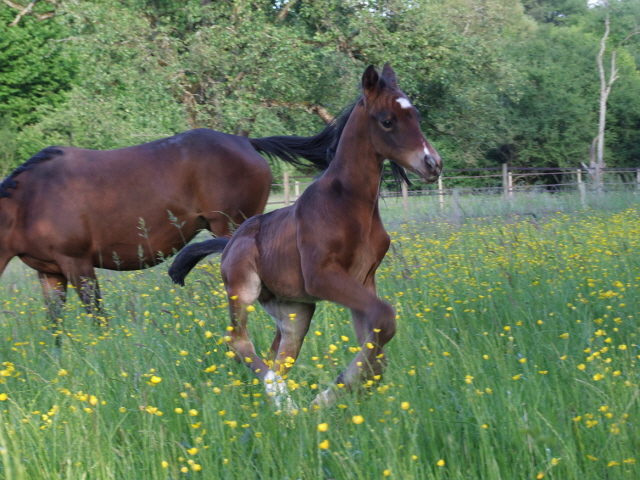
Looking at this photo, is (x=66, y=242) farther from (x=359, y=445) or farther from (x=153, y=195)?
(x=359, y=445)

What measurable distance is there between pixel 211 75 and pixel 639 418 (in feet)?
53.1

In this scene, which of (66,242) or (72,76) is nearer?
(66,242)

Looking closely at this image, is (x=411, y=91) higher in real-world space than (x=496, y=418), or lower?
higher

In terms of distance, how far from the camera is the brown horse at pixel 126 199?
6.31 meters

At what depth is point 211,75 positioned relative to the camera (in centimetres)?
1745

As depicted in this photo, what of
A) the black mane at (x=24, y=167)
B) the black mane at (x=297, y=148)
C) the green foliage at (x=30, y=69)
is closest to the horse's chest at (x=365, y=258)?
the black mane at (x=297, y=148)

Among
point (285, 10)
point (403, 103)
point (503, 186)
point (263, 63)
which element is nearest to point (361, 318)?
point (403, 103)

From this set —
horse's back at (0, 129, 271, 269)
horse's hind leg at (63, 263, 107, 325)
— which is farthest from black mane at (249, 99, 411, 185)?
horse's hind leg at (63, 263, 107, 325)

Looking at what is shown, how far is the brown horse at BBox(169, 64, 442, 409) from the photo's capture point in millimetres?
3416

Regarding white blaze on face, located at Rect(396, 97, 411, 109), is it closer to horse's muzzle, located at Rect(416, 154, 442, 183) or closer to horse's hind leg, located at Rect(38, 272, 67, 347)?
horse's muzzle, located at Rect(416, 154, 442, 183)

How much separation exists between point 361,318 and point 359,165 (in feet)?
2.75

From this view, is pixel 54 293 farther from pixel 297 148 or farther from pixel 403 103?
pixel 403 103

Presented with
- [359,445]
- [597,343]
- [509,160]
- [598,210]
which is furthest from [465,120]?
[359,445]

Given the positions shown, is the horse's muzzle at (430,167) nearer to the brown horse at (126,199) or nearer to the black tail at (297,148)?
the black tail at (297,148)
